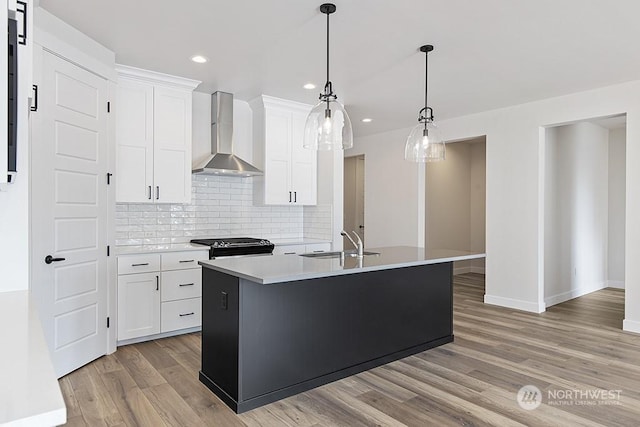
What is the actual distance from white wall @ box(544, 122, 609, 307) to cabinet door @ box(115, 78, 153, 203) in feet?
16.0

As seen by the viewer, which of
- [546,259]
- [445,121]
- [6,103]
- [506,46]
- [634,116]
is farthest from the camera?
[445,121]

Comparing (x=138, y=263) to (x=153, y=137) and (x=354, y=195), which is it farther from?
(x=354, y=195)

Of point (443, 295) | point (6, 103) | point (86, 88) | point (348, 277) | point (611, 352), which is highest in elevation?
point (86, 88)

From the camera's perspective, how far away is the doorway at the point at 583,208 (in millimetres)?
5586

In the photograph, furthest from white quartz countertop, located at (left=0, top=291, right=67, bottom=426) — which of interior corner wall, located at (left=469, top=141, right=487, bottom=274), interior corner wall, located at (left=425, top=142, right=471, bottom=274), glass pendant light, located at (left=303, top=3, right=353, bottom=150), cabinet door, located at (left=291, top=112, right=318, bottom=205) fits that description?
interior corner wall, located at (left=469, top=141, right=487, bottom=274)

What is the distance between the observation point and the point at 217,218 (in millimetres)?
5004

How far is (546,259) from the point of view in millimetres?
5480

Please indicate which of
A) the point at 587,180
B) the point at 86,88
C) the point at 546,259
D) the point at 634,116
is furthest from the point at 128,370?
the point at 587,180

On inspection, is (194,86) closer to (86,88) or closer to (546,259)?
(86,88)

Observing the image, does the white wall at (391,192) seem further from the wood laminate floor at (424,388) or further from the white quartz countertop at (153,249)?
the white quartz countertop at (153,249)

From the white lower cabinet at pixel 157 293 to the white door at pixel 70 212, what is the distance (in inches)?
10.3

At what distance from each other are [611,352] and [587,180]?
351 cm

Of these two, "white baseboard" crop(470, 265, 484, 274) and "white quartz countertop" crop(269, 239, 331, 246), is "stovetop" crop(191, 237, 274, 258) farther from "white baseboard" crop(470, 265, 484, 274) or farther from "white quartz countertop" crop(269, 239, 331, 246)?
"white baseboard" crop(470, 265, 484, 274)

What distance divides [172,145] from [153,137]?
0.69ft
